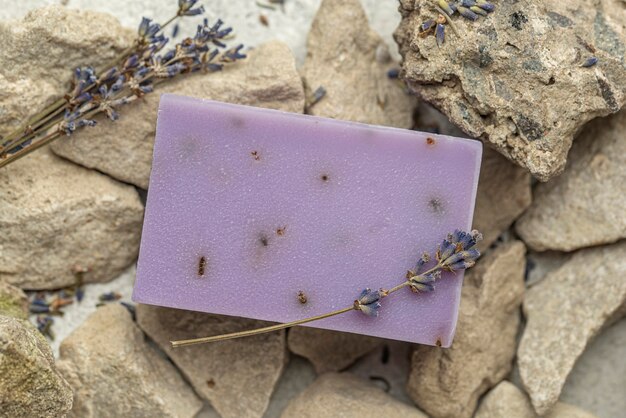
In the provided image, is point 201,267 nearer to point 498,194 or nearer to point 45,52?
point 45,52

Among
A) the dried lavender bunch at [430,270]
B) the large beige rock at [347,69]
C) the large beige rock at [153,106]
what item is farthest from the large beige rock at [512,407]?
the large beige rock at [153,106]

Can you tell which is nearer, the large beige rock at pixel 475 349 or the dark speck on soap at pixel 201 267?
the dark speck on soap at pixel 201 267

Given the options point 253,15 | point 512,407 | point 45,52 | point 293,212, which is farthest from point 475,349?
point 45,52

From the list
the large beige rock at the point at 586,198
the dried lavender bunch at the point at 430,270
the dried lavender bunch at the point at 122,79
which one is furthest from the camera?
the large beige rock at the point at 586,198

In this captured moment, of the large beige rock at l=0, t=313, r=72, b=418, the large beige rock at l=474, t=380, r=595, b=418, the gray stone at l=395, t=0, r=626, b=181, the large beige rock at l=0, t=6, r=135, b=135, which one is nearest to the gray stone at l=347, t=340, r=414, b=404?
the large beige rock at l=474, t=380, r=595, b=418

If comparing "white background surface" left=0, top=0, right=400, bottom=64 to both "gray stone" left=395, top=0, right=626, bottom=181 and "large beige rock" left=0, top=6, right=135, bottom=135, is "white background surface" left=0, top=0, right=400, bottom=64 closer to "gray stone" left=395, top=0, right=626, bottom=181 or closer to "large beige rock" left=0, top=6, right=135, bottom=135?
"large beige rock" left=0, top=6, right=135, bottom=135

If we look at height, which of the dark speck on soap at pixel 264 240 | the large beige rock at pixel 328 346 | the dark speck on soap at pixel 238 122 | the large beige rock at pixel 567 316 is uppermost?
the dark speck on soap at pixel 238 122

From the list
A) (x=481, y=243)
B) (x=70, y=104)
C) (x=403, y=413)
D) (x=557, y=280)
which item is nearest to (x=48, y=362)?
(x=70, y=104)

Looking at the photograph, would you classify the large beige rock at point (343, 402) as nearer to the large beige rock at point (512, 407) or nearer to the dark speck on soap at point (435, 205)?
the large beige rock at point (512, 407)
